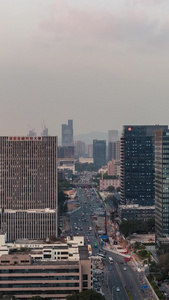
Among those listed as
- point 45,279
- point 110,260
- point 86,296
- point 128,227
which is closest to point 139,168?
point 128,227

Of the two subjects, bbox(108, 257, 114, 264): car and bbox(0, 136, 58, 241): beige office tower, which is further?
bbox(0, 136, 58, 241): beige office tower

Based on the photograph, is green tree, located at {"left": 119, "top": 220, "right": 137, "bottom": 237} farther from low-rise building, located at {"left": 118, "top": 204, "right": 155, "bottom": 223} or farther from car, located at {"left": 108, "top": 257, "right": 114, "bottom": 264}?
car, located at {"left": 108, "top": 257, "right": 114, "bottom": 264}

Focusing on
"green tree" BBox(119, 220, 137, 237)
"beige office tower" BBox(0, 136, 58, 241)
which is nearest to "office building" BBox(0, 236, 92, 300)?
"beige office tower" BBox(0, 136, 58, 241)

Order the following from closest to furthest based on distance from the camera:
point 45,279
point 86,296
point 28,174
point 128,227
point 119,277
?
point 86,296 → point 45,279 → point 119,277 → point 28,174 → point 128,227

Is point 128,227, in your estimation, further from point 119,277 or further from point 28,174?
point 119,277

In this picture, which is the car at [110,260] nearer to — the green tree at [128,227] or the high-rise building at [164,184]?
the high-rise building at [164,184]

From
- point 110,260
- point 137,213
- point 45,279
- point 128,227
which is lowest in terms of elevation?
point 110,260

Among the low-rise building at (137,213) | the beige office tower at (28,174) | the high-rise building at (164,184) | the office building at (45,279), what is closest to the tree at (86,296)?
the office building at (45,279)

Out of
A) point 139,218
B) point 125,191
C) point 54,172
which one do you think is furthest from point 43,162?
point 125,191

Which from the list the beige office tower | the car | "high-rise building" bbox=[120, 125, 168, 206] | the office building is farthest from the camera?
"high-rise building" bbox=[120, 125, 168, 206]

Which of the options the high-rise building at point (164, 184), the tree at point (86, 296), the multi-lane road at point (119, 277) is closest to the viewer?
the tree at point (86, 296)

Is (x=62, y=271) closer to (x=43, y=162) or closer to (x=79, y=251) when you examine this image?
(x=79, y=251)

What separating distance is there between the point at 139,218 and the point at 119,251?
32.5m

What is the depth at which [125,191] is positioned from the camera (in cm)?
17938
